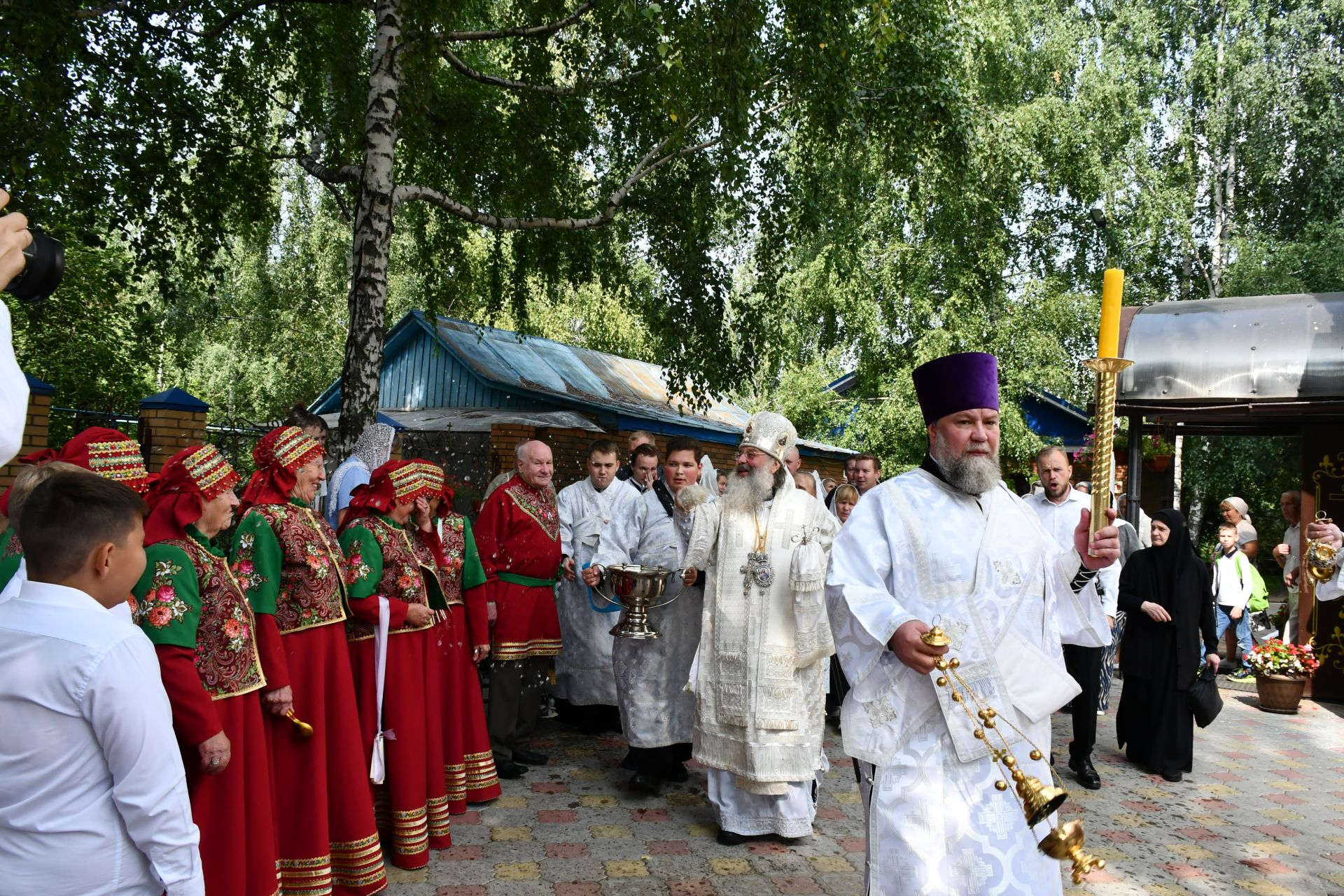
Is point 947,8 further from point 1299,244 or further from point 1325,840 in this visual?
point 1299,244

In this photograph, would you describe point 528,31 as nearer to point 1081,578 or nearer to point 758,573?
point 758,573

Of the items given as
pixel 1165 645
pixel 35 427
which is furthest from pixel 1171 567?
pixel 35 427

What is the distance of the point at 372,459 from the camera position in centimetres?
754

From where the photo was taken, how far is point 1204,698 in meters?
7.33

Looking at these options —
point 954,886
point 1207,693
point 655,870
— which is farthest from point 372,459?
point 1207,693

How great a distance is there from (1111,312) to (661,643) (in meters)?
4.37

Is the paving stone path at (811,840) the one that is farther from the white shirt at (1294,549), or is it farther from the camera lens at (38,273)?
the camera lens at (38,273)

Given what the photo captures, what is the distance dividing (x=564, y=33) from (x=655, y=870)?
1107 centimetres

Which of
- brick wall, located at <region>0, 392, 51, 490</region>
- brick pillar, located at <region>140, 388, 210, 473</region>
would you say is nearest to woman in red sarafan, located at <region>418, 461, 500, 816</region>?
brick pillar, located at <region>140, 388, 210, 473</region>

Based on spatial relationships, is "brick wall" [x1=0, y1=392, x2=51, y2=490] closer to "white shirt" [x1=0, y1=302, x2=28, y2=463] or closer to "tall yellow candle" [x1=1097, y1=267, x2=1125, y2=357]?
"white shirt" [x1=0, y1=302, x2=28, y2=463]

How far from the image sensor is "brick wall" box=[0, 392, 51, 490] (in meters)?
6.78

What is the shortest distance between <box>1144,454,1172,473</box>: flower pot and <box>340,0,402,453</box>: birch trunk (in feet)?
43.5

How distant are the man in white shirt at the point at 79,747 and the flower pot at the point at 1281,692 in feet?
33.8

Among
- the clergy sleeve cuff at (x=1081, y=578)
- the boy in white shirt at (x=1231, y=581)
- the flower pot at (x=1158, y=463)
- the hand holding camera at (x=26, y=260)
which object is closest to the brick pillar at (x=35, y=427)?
the hand holding camera at (x=26, y=260)
